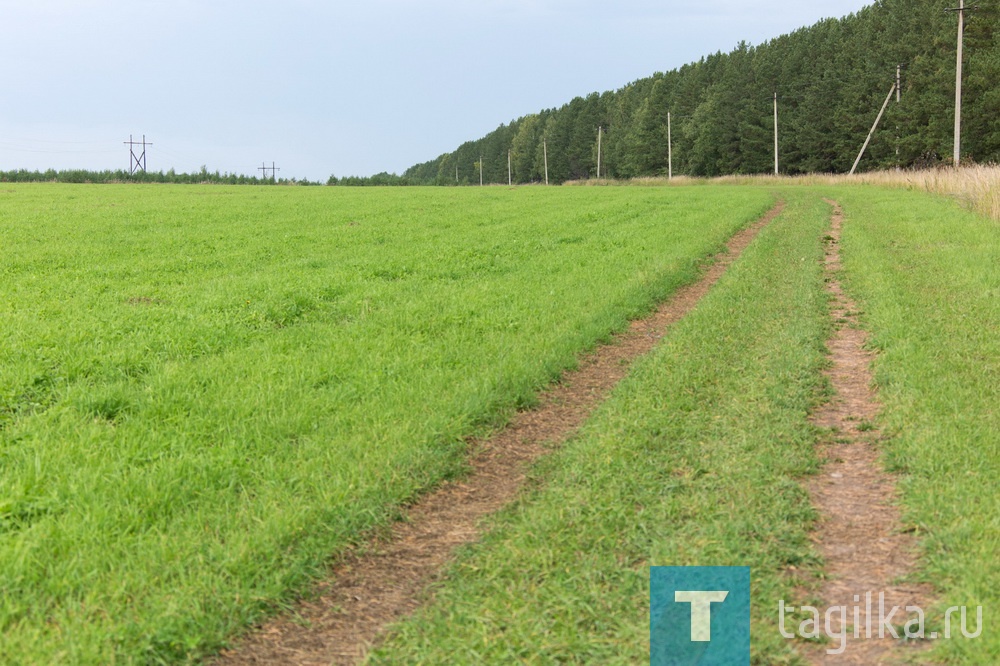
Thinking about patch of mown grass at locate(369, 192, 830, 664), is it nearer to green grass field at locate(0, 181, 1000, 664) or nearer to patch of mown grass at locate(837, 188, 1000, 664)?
green grass field at locate(0, 181, 1000, 664)

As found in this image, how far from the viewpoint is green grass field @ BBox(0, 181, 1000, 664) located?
3441mm

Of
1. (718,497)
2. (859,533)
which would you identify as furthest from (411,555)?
(859,533)

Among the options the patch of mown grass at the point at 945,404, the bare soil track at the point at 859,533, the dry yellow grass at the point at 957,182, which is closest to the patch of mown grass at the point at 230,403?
the bare soil track at the point at 859,533

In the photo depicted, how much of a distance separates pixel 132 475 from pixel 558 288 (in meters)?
7.43

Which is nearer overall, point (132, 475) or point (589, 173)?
point (132, 475)

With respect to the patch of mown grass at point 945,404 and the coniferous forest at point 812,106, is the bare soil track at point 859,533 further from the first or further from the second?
the coniferous forest at point 812,106

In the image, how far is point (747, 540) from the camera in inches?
157

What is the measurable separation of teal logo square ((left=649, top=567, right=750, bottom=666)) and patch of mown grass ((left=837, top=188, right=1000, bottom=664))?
753 millimetres

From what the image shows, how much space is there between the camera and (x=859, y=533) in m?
4.11

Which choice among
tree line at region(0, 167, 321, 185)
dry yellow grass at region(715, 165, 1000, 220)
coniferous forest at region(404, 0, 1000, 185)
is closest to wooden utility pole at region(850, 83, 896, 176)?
coniferous forest at region(404, 0, 1000, 185)

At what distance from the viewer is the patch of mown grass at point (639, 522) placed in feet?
10.8

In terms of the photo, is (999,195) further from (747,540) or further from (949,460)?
(747,540)

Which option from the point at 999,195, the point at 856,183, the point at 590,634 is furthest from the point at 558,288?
the point at 856,183

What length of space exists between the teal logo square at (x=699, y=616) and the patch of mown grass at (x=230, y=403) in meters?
1.67
